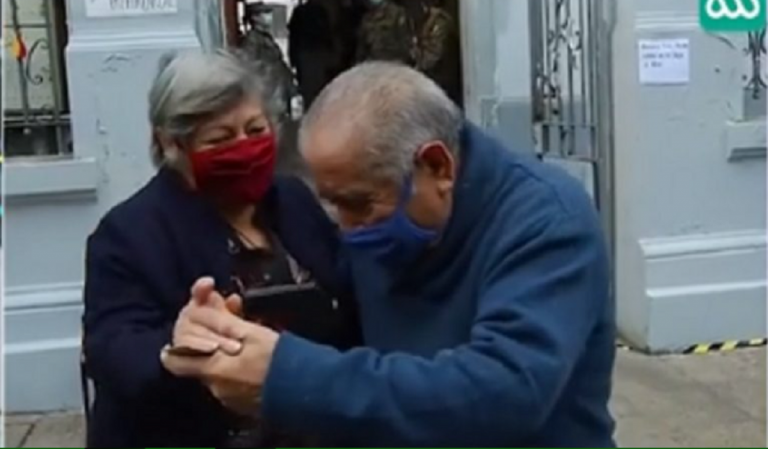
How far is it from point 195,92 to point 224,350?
34.1 inches

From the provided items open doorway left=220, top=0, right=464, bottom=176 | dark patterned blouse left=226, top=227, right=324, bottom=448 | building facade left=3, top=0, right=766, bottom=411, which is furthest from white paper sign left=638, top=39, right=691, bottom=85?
dark patterned blouse left=226, top=227, right=324, bottom=448

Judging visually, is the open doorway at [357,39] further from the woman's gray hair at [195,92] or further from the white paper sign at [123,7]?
the woman's gray hair at [195,92]

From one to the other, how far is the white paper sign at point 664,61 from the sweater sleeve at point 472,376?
14.8ft

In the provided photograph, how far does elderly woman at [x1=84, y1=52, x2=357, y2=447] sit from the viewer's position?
2318 mm

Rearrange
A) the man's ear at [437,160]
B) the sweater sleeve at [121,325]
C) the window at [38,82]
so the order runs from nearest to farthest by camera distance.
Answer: the man's ear at [437,160]
the sweater sleeve at [121,325]
the window at [38,82]

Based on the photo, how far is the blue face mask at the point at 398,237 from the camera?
1763 mm

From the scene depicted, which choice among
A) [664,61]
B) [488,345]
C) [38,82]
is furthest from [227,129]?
[664,61]

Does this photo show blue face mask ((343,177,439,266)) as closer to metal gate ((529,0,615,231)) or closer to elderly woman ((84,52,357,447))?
elderly woman ((84,52,357,447))

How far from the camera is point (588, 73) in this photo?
6340mm

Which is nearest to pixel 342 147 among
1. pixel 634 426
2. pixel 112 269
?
pixel 112 269

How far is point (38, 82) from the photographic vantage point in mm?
5629

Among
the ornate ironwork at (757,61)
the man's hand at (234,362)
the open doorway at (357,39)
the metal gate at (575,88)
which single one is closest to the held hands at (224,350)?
the man's hand at (234,362)

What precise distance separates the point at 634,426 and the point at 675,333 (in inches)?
73.0

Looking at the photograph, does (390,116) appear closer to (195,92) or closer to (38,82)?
(195,92)
